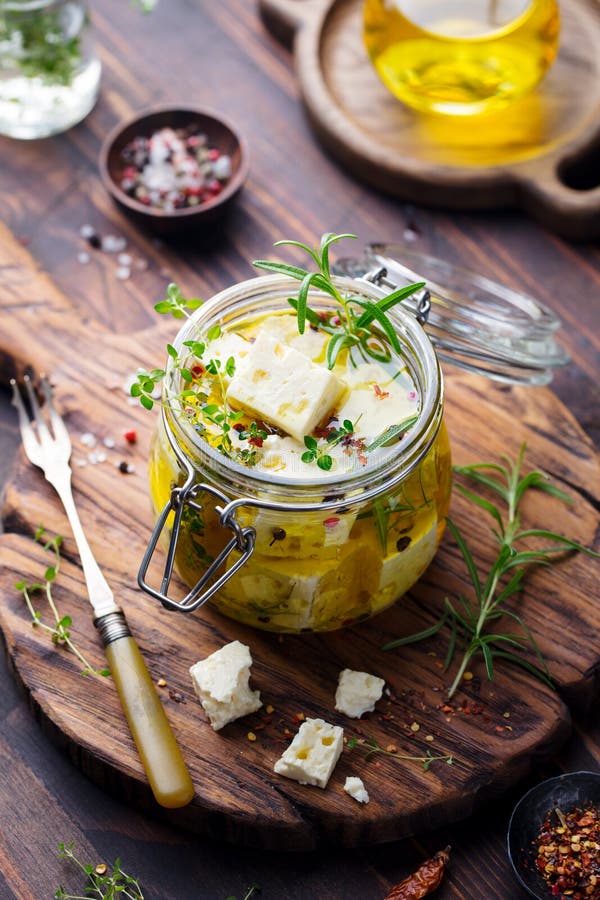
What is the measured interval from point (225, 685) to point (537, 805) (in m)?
0.57

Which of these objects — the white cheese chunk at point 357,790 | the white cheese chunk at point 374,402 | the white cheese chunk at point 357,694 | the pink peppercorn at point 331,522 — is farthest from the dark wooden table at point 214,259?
the white cheese chunk at point 374,402

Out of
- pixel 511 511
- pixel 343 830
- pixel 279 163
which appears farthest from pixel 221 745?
pixel 279 163

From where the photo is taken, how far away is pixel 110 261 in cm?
265

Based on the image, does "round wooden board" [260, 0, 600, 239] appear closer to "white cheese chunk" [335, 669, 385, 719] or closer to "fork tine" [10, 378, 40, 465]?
"fork tine" [10, 378, 40, 465]

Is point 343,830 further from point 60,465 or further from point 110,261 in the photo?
point 110,261

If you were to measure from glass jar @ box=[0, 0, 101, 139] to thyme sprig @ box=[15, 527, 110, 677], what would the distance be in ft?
4.14

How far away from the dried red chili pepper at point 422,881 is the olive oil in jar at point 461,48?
1810mm

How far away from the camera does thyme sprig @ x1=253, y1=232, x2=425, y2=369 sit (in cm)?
176

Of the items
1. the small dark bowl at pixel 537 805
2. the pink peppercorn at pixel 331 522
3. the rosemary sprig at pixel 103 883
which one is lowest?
the rosemary sprig at pixel 103 883

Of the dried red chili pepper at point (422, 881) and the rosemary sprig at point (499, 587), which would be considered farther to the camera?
the rosemary sprig at point (499, 587)

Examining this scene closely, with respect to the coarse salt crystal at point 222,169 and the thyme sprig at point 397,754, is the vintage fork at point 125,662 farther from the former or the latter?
the coarse salt crystal at point 222,169

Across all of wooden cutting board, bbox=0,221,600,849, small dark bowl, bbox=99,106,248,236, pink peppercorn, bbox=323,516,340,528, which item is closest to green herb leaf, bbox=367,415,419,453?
pink peppercorn, bbox=323,516,340,528

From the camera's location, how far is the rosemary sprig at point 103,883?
1.79 m

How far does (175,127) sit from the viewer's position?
2.78 meters
